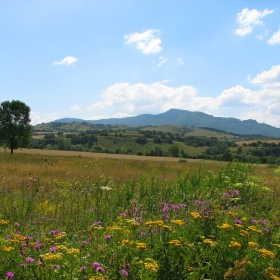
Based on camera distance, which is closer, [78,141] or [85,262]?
[85,262]

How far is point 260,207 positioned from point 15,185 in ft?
29.0

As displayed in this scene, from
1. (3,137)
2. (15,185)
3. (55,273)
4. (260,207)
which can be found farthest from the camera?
(3,137)

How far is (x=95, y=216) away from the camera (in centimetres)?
585

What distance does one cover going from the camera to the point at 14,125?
4009 centimetres

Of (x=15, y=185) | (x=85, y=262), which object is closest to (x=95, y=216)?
(x=85, y=262)

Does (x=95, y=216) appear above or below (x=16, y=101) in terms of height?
below

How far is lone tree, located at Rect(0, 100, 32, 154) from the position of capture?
39.7 meters

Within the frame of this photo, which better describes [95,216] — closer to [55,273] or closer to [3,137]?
[55,273]

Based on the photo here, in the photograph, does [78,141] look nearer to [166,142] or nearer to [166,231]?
[166,142]

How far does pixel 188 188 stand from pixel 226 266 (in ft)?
15.4

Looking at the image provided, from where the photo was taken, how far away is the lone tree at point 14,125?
39.7 metres

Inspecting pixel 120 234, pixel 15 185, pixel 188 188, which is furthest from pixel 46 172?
pixel 120 234

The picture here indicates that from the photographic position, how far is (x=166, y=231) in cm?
359

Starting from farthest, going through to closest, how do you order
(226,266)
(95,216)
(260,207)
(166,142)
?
1. (166,142)
2. (260,207)
3. (95,216)
4. (226,266)
